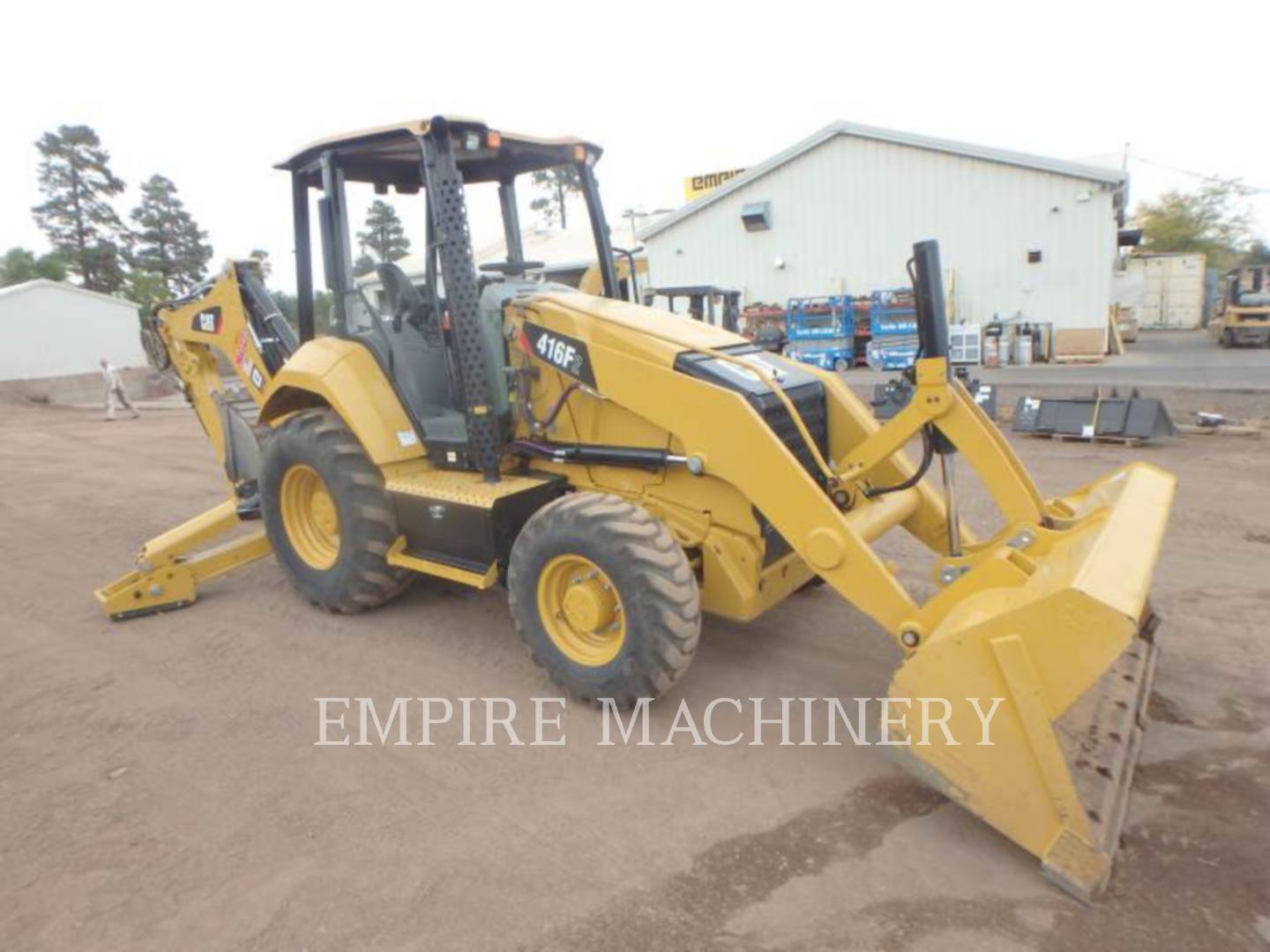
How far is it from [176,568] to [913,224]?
54.4 feet

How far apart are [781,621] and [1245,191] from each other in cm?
4820

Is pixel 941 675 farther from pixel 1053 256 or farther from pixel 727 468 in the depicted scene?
pixel 1053 256

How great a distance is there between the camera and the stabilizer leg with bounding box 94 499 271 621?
5160 mm

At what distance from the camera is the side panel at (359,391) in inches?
177

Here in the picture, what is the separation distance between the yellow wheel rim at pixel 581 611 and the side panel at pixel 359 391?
4.42 ft

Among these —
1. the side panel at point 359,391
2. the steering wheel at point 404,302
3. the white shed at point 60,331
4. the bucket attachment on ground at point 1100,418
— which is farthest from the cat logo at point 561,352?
the white shed at point 60,331

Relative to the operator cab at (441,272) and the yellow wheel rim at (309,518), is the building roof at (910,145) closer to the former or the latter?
the operator cab at (441,272)

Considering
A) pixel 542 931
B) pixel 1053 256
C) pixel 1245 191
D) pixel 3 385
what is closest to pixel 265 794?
pixel 542 931

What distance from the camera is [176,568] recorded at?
17.3 feet

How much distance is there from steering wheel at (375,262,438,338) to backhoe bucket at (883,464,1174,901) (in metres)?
3.19

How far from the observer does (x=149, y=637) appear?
4871 millimetres

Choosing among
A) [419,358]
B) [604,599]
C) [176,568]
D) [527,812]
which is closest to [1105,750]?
[604,599]

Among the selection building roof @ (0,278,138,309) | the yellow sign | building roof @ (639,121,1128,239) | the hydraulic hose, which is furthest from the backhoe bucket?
the yellow sign

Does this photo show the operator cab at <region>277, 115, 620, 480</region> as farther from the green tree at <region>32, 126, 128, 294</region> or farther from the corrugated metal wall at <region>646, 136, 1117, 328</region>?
the green tree at <region>32, 126, 128, 294</region>
